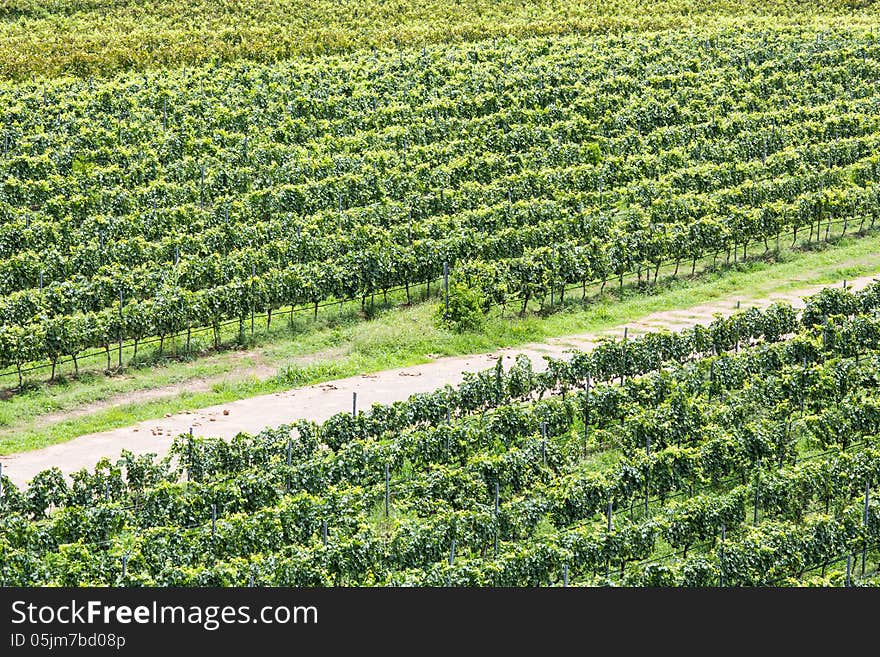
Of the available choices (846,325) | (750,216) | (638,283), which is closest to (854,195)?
(750,216)

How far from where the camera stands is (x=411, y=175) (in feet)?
Result: 172

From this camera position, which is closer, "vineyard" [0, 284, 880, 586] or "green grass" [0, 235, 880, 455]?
"vineyard" [0, 284, 880, 586]

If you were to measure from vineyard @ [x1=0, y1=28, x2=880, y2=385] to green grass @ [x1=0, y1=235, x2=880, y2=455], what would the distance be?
89cm

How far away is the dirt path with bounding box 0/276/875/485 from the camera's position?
35.4 metres

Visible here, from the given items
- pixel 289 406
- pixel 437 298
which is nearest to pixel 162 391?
pixel 289 406

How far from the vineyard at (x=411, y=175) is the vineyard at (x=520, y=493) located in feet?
27.2

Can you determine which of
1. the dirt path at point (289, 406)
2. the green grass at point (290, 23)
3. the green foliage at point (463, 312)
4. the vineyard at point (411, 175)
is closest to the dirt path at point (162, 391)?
the dirt path at point (289, 406)

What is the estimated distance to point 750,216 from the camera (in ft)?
164

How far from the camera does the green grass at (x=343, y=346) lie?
3797 cm

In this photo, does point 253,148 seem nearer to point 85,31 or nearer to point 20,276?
point 20,276

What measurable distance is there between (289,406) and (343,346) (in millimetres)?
4430

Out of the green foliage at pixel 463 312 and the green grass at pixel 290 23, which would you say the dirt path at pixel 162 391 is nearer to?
the green foliage at pixel 463 312

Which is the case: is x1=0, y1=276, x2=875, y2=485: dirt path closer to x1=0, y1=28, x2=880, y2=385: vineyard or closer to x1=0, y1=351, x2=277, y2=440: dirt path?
x1=0, y1=351, x2=277, y2=440: dirt path

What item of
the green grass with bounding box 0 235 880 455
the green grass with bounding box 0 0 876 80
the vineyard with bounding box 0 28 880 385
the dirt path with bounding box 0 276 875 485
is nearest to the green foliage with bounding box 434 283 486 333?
the green grass with bounding box 0 235 880 455
